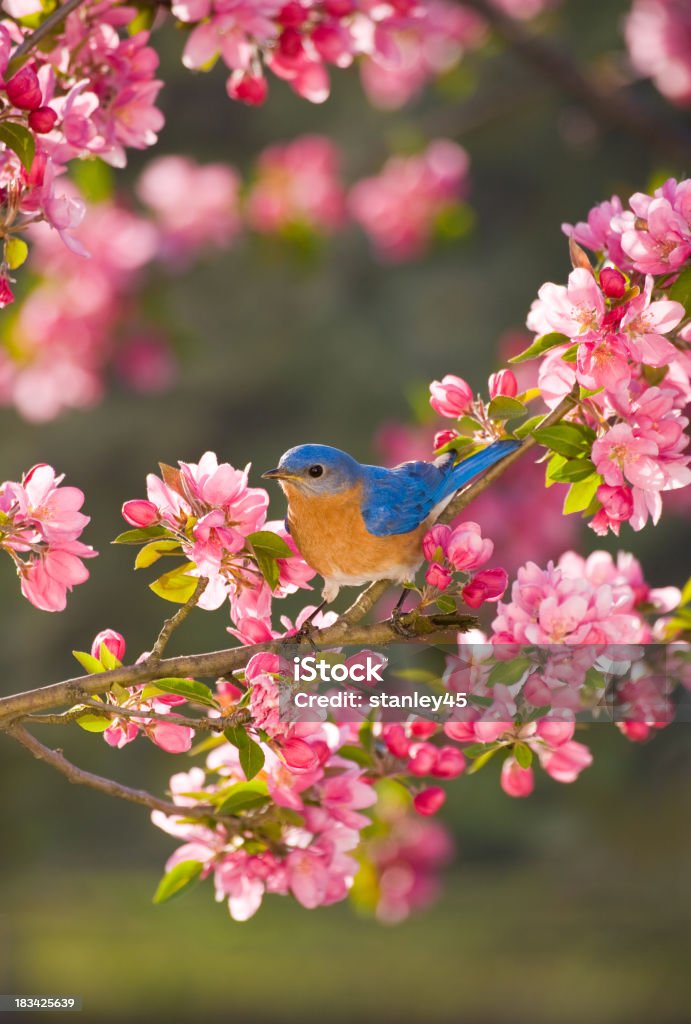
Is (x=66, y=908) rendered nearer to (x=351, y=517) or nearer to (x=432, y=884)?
(x=432, y=884)

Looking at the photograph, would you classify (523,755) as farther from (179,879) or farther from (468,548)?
(179,879)

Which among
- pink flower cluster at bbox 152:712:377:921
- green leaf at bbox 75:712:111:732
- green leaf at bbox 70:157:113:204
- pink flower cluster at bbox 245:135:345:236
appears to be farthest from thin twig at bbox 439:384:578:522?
pink flower cluster at bbox 245:135:345:236

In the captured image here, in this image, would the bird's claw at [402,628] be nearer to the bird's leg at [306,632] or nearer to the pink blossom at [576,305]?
the bird's leg at [306,632]

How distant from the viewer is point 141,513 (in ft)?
2.80

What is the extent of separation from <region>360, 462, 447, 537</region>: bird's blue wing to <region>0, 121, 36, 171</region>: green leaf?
1.38 ft

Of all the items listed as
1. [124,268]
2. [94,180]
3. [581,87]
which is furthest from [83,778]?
[124,268]

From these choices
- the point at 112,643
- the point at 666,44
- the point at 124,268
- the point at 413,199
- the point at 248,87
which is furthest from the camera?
the point at 413,199

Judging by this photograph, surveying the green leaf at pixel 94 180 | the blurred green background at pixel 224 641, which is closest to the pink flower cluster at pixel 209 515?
the green leaf at pixel 94 180

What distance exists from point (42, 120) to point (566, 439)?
1.68 ft

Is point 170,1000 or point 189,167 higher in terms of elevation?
point 189,167

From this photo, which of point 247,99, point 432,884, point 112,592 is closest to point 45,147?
point 247,99

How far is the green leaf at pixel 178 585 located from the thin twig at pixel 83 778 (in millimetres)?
147

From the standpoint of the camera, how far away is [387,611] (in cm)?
248

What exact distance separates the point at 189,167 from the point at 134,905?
2.18 metres
